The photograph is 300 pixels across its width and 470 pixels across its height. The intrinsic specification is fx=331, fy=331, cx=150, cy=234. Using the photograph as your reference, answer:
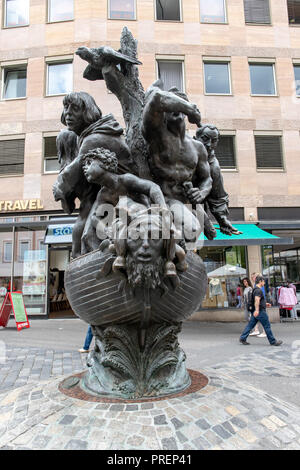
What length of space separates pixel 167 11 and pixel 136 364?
14.8m

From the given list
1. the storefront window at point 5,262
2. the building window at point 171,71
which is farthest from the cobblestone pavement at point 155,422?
the building window at point 171,71

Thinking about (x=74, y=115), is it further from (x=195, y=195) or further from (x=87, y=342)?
(x=87, y=342)

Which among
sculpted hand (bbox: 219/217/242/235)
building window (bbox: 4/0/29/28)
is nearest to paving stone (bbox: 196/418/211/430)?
sculpted hand (bbox: 219/217/242/235)

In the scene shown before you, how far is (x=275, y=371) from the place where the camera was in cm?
456

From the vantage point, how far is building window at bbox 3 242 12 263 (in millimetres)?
12023

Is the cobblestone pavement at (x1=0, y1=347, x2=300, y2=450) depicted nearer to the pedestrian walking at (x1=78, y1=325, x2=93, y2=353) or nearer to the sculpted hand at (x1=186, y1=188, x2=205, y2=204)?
the sculpted hand at (x1=186, y1=188, x2=205, y2=204)

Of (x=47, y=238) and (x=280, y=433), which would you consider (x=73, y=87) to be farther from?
(x=280, y=433)

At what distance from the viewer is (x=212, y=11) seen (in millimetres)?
13359

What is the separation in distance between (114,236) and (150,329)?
68cm

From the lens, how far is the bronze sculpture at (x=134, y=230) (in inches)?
64.9

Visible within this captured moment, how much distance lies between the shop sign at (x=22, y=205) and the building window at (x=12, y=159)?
4.13 feet

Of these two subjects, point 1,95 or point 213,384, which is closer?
point 213,384

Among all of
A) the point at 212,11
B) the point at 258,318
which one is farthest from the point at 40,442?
the point at 212,11
